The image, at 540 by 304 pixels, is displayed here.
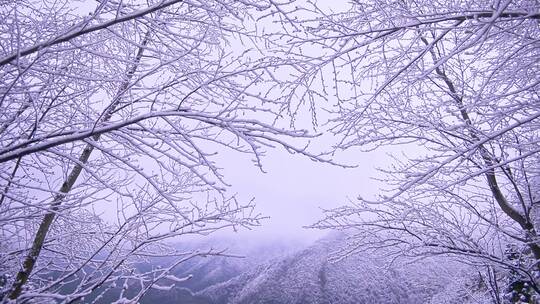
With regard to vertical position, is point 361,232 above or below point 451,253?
above

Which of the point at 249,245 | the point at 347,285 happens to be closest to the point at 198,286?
the point at 249,245

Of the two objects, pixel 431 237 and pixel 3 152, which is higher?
pixel 3 152

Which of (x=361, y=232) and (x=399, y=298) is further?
(x=399, y=298)

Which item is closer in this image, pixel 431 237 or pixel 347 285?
pixel 431 237

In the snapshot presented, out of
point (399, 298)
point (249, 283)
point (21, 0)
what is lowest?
point (399, 298)

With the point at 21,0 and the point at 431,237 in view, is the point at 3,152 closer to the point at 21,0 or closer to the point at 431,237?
the point at 21,0

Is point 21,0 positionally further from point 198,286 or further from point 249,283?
point 198,286

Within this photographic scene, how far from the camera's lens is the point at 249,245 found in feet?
229

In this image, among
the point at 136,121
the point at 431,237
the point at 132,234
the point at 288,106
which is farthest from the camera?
the point at 431,237

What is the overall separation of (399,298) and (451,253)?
28797 millimetres

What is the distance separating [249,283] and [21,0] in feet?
148

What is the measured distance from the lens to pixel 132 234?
3.79 meters

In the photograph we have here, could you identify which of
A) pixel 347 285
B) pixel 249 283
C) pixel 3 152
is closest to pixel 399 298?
pixel 347 285

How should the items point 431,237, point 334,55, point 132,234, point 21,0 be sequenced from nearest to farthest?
point 334,55
point 21,0
point 132,234
point 431,237
